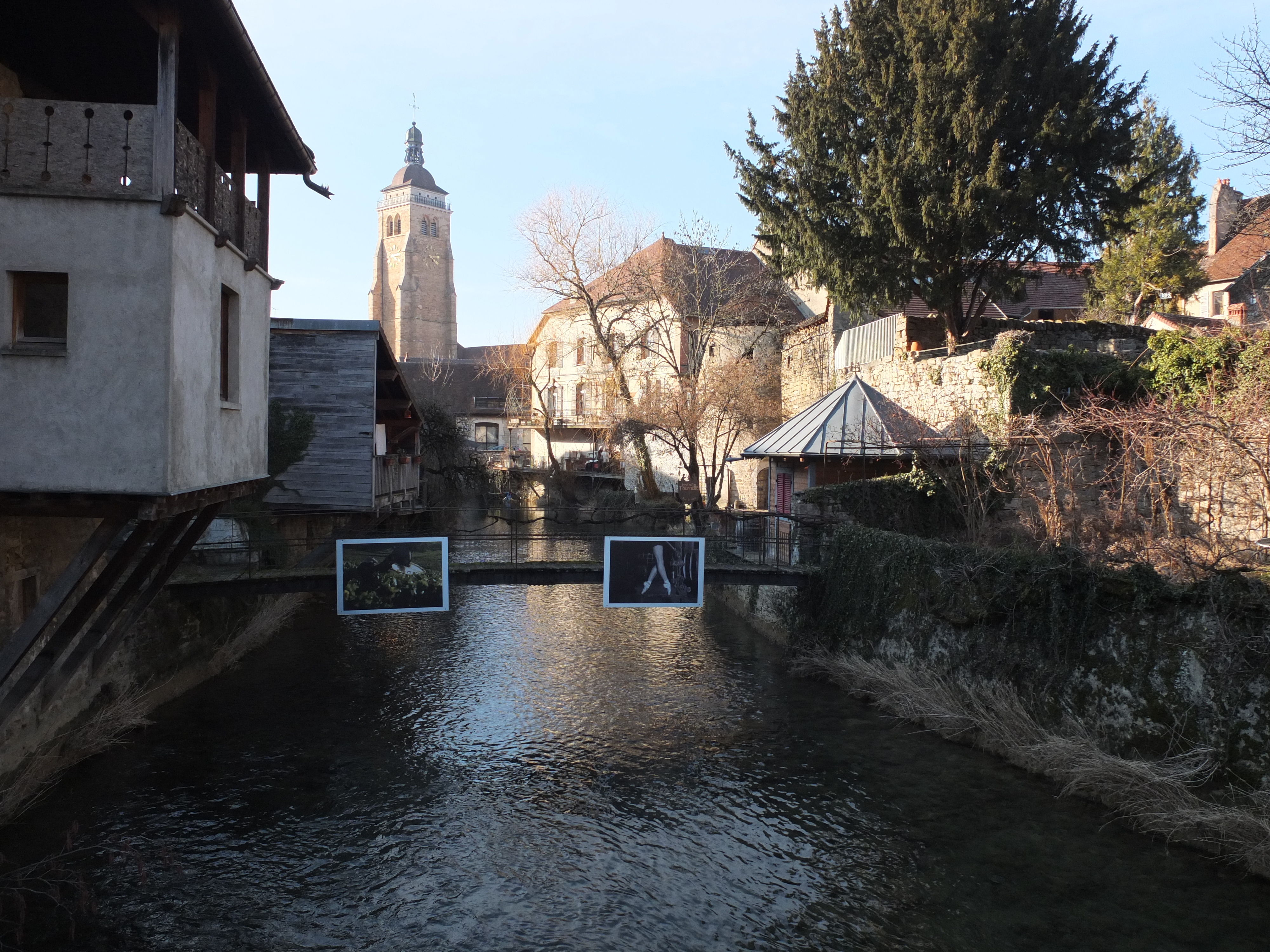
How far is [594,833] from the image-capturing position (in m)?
9.39

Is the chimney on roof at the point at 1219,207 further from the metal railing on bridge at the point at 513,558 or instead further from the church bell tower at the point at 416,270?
the church bell tower at the point at 416,270

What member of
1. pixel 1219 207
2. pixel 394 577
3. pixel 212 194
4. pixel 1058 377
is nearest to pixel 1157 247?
pixel 1219 207

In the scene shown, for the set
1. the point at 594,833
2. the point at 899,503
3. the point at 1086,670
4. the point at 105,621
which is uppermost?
the point at 899,503

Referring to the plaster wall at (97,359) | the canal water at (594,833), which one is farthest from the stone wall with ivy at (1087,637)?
the plaster wall at (97,359)

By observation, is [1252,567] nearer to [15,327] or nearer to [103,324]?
[103,324]

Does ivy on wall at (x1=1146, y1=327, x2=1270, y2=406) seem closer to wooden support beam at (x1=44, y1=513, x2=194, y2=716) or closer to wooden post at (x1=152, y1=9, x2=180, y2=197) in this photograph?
wooden post at (x1=152, y1=9, x2=180, y2=197)

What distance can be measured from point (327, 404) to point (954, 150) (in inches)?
555

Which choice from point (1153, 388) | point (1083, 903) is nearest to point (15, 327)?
point (1083, 903)

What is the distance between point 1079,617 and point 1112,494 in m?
5.64

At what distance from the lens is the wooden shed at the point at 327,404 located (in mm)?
16328

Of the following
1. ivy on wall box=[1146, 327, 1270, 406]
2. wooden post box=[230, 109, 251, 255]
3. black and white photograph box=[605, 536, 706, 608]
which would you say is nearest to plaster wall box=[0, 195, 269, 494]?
wooden post box=[230, 109, 251, 255]

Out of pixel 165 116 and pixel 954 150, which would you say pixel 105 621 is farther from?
pixel 954 150

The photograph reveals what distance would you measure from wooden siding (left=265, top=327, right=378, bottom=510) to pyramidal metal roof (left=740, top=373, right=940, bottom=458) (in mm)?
8800

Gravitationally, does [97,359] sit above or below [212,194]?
below
